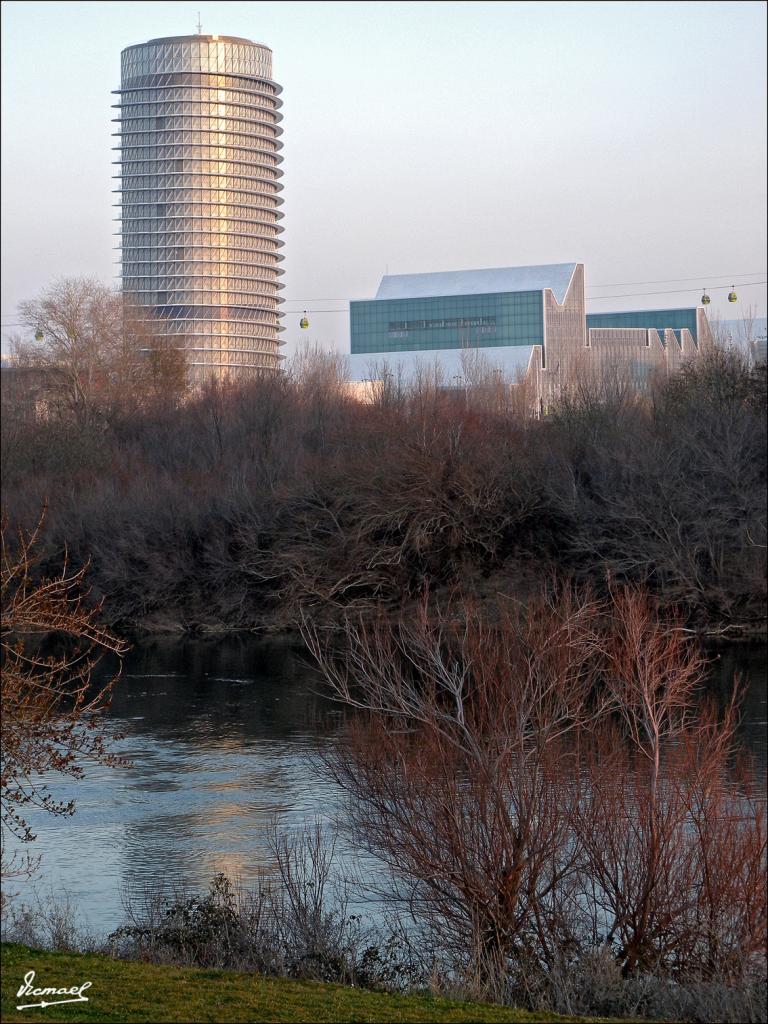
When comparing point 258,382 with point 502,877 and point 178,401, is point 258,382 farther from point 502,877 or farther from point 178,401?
point 502,877

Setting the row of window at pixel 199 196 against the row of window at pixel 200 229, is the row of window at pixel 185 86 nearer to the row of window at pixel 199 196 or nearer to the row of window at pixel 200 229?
the row of window at pixel 199 196

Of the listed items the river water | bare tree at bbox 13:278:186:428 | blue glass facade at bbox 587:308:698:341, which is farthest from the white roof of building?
the river water

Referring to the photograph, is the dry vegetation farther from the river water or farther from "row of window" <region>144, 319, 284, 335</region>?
"row of window" <region>144, 319, 284, 335</region>

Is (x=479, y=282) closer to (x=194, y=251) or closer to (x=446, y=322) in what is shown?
(x=446, y=322)

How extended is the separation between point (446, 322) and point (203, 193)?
48.7 meters

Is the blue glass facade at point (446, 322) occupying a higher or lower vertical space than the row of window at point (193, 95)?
lower

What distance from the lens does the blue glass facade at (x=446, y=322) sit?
5315 inches

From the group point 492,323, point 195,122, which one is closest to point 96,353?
point 492,323

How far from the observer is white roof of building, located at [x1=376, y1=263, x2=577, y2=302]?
136 m

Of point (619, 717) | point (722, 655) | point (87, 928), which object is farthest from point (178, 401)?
point (87, 928)

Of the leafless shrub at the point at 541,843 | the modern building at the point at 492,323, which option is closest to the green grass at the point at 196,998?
the leafless shrub at the point at 541,843

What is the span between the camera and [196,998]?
385 inches

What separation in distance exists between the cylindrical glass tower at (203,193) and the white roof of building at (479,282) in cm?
3022

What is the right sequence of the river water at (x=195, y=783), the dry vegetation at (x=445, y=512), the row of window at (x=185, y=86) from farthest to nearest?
the row of window at (x=185, y=86)
the dry vegetation at (x=445, y=512)
the river water at (x=195, y=783)
